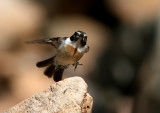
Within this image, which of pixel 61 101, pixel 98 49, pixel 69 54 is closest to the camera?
pixel 61 101

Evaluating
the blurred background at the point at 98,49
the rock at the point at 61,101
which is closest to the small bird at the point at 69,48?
the rock at the point at 61,101

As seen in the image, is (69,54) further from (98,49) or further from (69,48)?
(98,49)

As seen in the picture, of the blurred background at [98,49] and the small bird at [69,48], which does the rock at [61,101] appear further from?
the blurred background at [98,49]

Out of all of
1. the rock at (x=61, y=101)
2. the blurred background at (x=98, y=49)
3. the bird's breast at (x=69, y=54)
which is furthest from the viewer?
the blurred background at (x=98, y=49)

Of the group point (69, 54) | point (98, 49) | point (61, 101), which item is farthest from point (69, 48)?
point (98, 49)

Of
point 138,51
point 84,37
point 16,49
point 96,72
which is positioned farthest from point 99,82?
point 84,37

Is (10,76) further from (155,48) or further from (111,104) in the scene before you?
(155,48)
